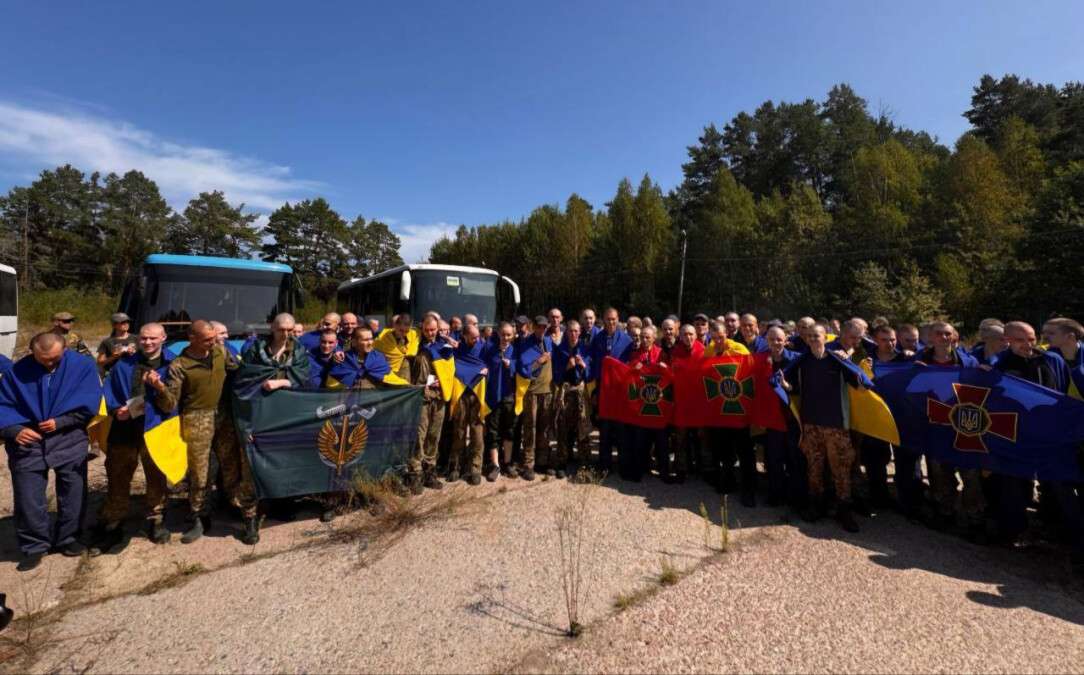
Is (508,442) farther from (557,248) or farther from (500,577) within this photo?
(557,248)

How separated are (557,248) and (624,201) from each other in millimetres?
7184

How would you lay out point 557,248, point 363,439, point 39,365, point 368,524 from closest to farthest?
point 39,365, point 368,524, point 363,439, point 557,248

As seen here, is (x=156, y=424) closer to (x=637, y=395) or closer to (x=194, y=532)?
(x=194, y=532)

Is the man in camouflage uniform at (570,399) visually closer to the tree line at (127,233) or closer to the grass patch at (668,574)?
the grass patch at (668,574)

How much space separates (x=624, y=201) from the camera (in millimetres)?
37469

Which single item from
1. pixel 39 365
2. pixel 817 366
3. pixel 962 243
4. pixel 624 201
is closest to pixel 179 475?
pixel 39 365

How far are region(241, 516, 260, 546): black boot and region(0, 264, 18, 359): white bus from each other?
12.3 meters

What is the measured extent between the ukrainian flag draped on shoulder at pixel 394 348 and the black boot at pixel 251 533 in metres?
2.12

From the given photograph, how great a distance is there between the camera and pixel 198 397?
4441 millimetres

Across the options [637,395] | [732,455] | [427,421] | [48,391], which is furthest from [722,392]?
[48,391]

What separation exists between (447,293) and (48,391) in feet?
23.9

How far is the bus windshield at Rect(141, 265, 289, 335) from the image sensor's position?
8.16 meters

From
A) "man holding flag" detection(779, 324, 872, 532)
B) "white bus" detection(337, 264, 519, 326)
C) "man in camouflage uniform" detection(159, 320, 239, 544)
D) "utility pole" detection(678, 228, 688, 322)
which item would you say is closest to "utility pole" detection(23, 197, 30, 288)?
"white bus" detection(337, 264, 519, 326)

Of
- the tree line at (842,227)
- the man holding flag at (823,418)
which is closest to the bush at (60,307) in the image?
the tree line at (842,227)
